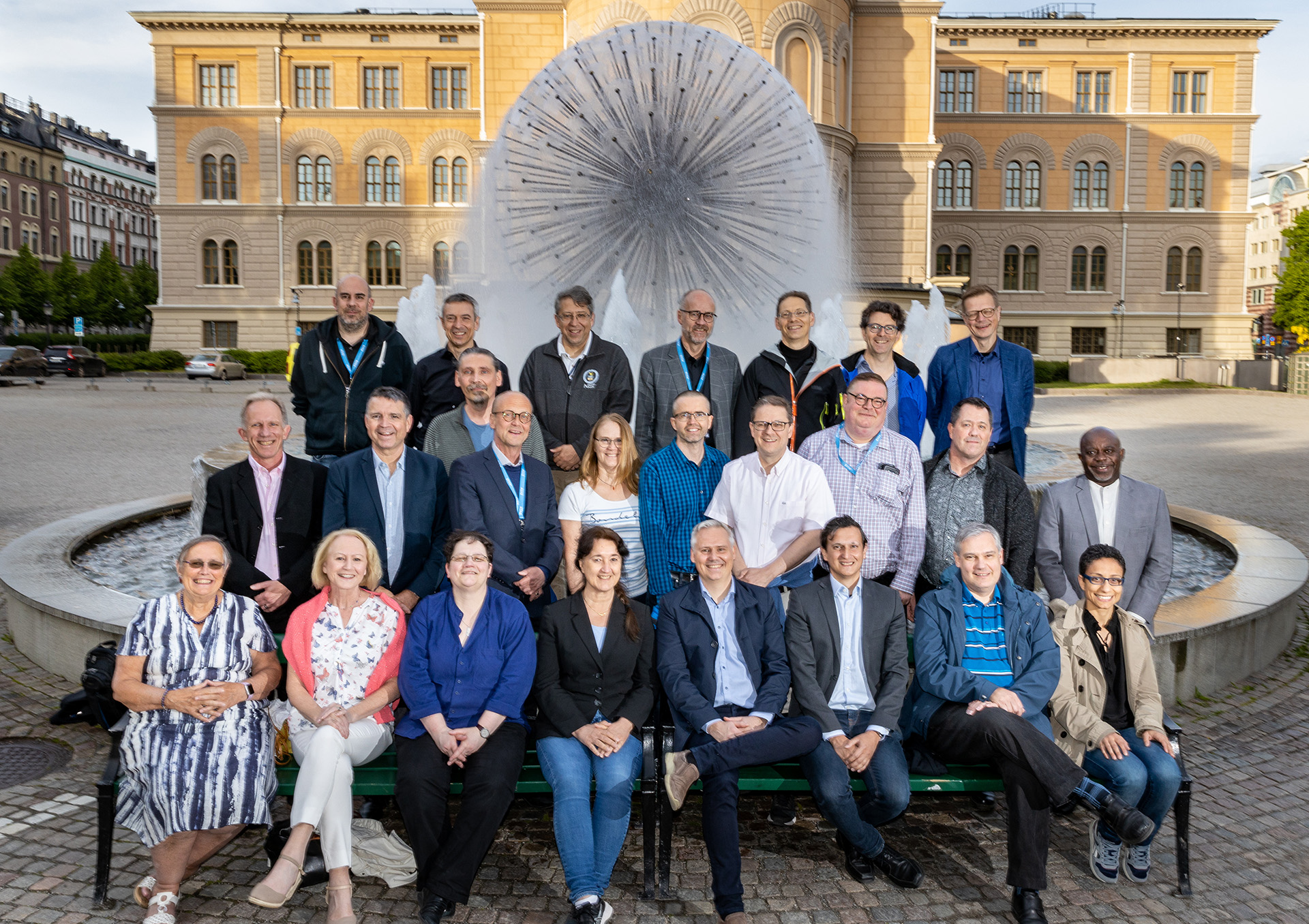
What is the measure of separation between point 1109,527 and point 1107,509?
3.3 inches

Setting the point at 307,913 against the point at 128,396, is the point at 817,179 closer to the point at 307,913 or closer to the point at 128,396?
the point at 307,913

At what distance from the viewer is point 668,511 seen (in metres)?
4.76

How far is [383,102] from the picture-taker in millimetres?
49531

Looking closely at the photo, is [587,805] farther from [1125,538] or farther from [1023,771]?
[1125,538]

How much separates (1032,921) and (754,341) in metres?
8.40

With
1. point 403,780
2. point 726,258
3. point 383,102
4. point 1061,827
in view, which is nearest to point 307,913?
point 403,780

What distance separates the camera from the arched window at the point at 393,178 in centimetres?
4934

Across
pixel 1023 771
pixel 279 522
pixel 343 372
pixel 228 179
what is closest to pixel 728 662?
pixel 1023 771

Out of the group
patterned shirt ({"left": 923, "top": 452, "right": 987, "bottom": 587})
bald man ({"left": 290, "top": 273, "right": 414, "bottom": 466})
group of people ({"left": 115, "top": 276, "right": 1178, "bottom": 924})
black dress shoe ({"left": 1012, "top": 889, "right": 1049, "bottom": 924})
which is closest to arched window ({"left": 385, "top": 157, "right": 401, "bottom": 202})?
bald man ({"left": 290, "top": 273, "right": 414, "bottom": 466})

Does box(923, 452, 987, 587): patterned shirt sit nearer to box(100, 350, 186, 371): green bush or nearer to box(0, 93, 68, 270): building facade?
box(100, 350, 186, 371): green bush

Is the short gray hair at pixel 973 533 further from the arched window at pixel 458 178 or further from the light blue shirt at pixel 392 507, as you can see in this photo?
the arched window at pixel 458 178

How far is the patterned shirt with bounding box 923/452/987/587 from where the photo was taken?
15.6 feet

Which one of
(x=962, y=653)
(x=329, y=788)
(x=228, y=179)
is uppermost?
(x=228, y=179)

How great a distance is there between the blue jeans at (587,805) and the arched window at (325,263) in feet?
160
